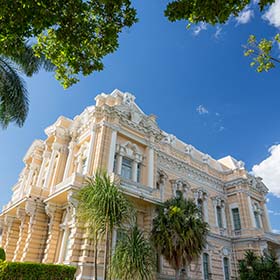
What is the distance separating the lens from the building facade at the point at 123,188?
14148mm

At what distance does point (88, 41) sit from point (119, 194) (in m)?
6.43

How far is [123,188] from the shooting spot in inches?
520

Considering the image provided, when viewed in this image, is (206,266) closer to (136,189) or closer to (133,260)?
(136,189)

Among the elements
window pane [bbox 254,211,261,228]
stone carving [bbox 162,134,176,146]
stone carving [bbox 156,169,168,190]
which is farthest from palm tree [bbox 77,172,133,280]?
window pane [bbox 254,211,261,228]

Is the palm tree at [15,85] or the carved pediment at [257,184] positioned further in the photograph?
the carved pediment at [257,184]

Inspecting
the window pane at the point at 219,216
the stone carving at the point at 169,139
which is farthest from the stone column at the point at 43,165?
the window pane at the point at 219,216

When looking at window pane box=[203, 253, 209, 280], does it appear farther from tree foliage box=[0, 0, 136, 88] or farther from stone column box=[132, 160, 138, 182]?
tree foliage box=[0, 0, 136, 88]

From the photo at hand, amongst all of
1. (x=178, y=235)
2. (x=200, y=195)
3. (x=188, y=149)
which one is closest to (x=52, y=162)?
(x=178, y=235)

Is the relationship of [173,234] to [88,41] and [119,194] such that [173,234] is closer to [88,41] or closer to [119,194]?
[119,194]

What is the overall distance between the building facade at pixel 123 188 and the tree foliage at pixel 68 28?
7.07m

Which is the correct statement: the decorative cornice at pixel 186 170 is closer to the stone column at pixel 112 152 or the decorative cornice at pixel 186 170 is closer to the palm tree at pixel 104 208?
the stone column at pixel 112 152

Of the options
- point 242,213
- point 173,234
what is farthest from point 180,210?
point 242,213

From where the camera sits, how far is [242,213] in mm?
23094

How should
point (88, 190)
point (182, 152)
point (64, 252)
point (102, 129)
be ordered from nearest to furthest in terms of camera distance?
point (88, 190) → point (64, 252) → point (102, 129) → point (182, 152)
